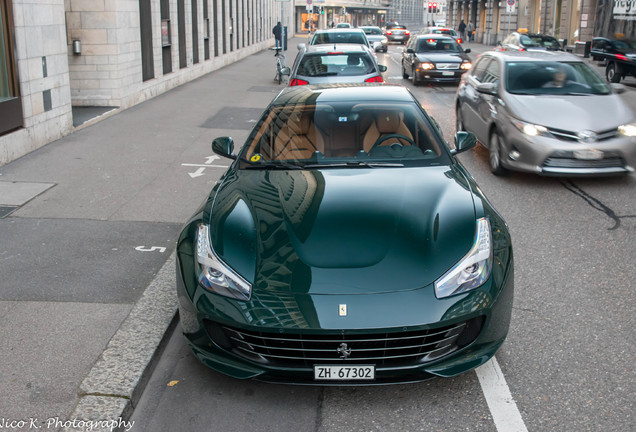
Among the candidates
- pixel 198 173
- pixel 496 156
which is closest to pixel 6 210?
pixel 198 173

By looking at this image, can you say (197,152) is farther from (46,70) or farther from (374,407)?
(374,407)

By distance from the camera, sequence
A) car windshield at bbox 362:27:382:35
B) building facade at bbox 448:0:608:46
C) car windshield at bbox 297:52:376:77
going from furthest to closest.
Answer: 1. car windshield at bbox 362:27:382:35
2. building facade at bbox 448:0:608:46
3. car windshield at bbox 297:52:376:77

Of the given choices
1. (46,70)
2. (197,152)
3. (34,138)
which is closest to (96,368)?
(197,152)

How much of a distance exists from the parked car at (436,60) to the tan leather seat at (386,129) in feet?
56.5

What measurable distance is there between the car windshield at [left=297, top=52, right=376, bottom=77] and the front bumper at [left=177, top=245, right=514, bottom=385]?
9682 mm

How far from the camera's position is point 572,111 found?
368 inches

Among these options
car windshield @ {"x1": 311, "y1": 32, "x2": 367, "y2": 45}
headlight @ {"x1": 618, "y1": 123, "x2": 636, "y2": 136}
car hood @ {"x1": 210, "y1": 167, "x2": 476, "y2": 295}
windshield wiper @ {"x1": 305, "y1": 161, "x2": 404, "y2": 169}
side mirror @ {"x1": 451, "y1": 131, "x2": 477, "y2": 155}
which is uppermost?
car windshield @ {"x1": 311, "y1": 32, "x2": 367, "y2": 45}

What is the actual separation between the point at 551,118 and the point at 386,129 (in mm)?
4200

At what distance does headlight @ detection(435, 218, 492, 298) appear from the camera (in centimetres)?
397

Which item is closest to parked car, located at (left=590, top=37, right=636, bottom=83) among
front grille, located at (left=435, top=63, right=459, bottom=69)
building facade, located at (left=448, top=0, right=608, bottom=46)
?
front grille, located at (left=435, top=63, right=459, bottom=69)

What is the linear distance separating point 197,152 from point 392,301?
26.7 feet

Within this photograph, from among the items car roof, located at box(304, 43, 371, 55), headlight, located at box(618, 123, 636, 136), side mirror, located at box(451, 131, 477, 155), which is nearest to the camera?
side mirror, located at box(451, 131, 477, 155)

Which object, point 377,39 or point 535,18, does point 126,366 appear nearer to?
point 377,39

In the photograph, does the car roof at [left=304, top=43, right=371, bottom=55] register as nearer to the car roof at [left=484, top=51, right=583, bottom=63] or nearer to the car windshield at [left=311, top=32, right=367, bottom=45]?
the car roof at [left=484, top=51, right=583, bottom=63]
